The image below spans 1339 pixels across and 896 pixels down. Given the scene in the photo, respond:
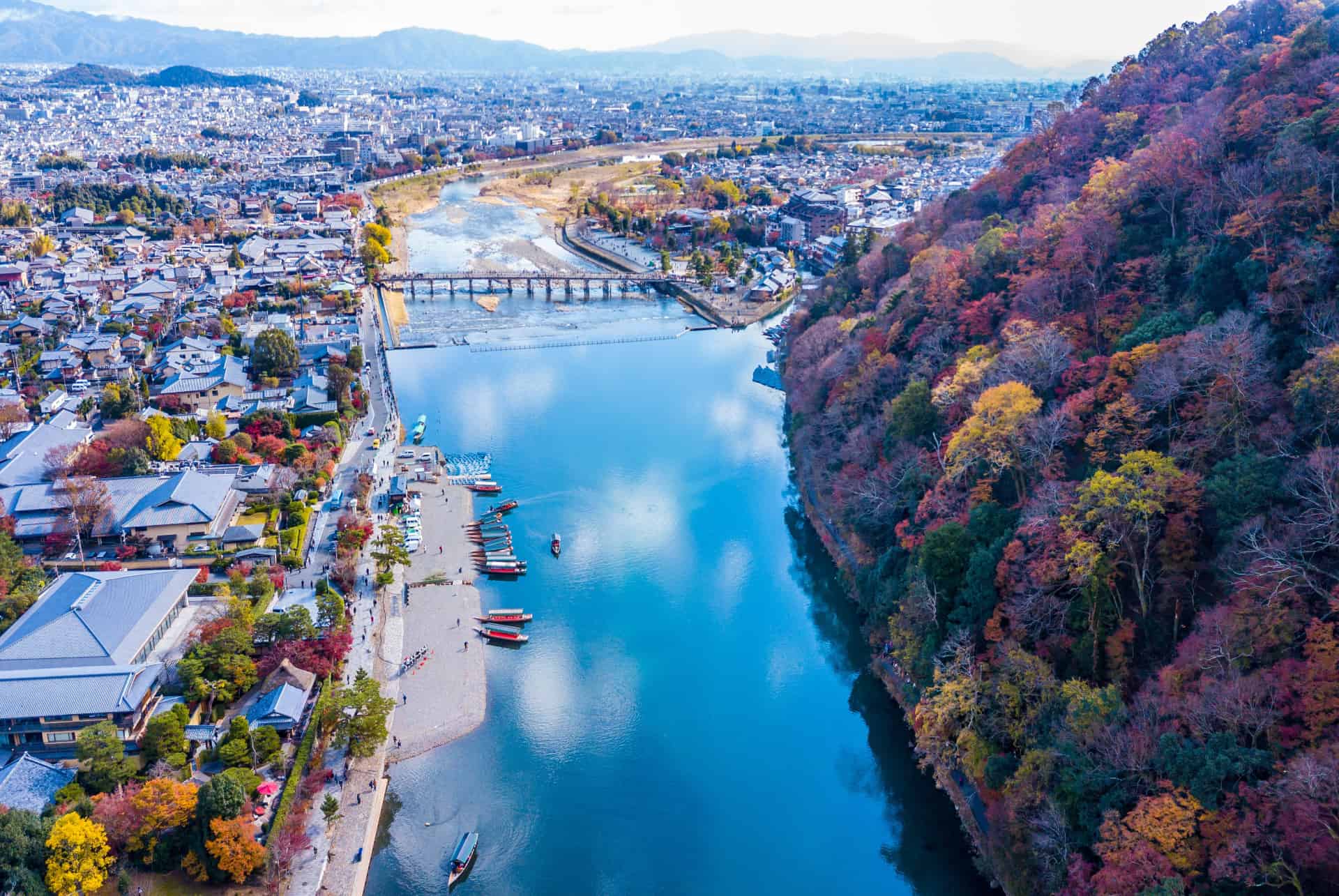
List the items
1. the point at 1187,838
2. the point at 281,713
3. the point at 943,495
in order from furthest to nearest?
the point at 943,495 → the point at 281,713 → the point at 1187,838

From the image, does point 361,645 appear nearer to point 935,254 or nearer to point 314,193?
point 935,254

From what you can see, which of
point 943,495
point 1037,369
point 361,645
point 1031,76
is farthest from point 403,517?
point 1031,76

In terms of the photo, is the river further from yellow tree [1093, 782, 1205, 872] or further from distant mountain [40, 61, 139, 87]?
distant mountain [40, 61, 139, 87]

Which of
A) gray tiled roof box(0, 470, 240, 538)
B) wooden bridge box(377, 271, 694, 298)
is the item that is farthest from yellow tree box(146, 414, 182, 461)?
wooden bridge box(377, 271, 694, 298)

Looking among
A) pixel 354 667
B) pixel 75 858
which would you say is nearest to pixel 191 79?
pixel 354 667

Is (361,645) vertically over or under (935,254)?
under

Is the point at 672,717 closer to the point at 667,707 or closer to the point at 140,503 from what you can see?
the point at 667,707
